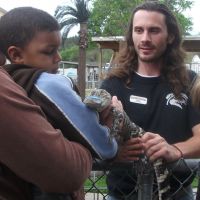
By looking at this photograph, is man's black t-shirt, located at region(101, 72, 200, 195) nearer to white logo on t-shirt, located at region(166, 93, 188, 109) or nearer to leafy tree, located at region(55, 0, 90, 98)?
white logo on t-shirt, located at region(166, 93, 188, 109)

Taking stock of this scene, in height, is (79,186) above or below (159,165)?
above

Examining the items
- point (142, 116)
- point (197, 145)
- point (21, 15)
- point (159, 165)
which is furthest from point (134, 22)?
point (21, 15)

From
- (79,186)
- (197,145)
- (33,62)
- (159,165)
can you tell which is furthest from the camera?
(197,145)

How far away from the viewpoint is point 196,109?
2279 millimetres

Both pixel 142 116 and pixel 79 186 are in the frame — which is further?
pixel 142 116

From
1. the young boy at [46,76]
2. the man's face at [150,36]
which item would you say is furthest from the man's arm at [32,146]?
the man's face at [150,36]

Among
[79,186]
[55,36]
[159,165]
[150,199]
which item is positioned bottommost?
[150,199]

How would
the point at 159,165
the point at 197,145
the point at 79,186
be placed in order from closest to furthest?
the point at 79,186 → the point at 159,165 → the point at 197,145

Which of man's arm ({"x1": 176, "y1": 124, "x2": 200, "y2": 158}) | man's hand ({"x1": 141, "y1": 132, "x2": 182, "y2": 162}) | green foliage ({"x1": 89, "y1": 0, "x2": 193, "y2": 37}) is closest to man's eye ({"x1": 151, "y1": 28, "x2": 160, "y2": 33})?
man's arm ({"x1": 176, "y1": 124, "x2": 200, "y2": 158})

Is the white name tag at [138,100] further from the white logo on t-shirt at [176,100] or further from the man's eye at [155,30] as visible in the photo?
the man's eye at [155,30]

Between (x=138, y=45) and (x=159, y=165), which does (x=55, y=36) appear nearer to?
(x=159, y=165)

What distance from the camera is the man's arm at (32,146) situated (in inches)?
43.1

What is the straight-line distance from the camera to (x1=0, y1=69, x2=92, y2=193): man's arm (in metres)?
1.10

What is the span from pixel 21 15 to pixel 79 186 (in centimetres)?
55
